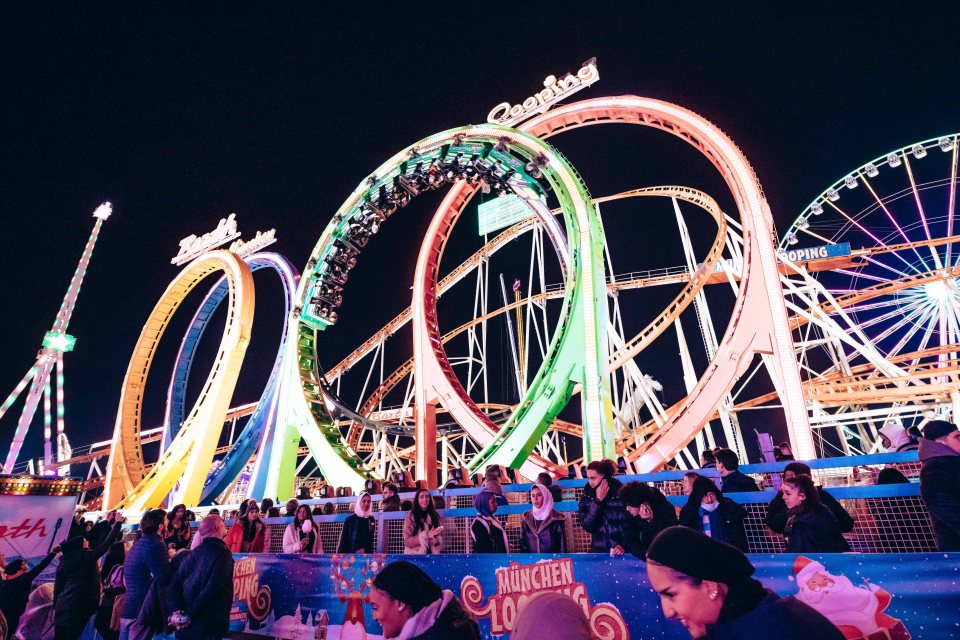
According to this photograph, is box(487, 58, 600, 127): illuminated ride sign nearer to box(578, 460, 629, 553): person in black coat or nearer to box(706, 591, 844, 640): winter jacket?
box(578, 460, 629, 553): person in black coat

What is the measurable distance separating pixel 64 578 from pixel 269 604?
1.56 m

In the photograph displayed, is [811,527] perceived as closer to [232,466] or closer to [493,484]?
[493,484]

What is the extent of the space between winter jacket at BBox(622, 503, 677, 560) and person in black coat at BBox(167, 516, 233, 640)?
95.0 inches

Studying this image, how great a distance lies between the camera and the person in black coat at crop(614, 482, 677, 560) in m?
3.18

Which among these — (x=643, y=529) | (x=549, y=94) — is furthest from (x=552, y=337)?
(x=643, y=529)

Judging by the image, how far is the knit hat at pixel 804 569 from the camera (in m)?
2.44

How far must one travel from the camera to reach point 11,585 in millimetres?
4180

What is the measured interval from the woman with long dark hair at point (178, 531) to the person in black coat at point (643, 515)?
17.5 feet

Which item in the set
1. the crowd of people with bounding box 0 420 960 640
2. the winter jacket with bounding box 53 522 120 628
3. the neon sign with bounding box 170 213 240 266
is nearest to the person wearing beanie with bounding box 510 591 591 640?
the crowd of people with bounding box 0 420 960 640

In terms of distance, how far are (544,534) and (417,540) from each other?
1.31 metres

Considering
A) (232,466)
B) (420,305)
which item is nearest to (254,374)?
(232,466)

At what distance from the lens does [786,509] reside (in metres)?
3.27

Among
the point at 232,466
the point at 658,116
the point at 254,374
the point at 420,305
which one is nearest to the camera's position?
the point at 658,116

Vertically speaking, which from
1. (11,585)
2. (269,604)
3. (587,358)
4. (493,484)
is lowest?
(269,604)
